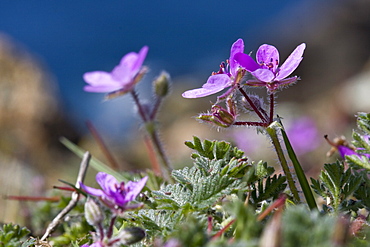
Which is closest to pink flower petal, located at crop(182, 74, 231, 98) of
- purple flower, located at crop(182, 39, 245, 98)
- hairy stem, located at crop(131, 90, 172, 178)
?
purple flower, located at crop(182, 39, 245, 98)

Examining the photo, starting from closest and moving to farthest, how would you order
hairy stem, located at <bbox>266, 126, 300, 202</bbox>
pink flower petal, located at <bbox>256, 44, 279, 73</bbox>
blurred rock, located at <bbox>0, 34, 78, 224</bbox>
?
hairy stem, located at <bbox>266, 126, 300, 202</bbox>
pink flower petal, located at <bbox>256, 44, 279, 73</bbox>
blurred rock, located at <bbox>0, 34, 78, 224</bbox>

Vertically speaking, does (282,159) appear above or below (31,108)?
below

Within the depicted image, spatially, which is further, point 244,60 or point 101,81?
point 101,81

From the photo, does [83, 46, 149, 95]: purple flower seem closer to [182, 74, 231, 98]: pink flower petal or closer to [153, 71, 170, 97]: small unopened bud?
[153, 71, 170, 97]: small unopened bud

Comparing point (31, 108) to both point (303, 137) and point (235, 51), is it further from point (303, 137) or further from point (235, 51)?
point (235, 51)

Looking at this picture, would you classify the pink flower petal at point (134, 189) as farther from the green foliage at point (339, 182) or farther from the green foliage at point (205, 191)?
the green foliage at point (339, 182)

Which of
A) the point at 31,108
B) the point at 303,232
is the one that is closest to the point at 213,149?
the point at 303,232
